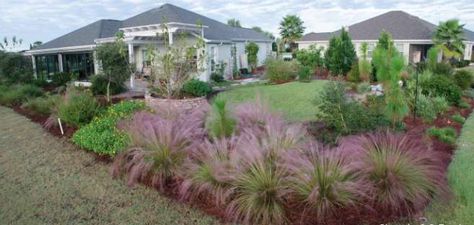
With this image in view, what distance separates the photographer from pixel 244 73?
2439 centimetres

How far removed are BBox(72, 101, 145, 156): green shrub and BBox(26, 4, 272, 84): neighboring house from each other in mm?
9575

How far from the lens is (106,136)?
659cm

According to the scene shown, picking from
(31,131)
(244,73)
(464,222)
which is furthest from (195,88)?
(244,73)

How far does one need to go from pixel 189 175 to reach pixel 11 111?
10815 mm

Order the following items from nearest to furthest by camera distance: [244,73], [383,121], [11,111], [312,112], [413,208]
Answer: [413,208] → [383,121] → [312,112] → [11,111] → [244,73]

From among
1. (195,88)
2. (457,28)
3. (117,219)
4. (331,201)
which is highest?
(457,28)

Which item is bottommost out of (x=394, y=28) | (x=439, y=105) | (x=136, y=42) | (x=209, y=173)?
(x=209, y=173)

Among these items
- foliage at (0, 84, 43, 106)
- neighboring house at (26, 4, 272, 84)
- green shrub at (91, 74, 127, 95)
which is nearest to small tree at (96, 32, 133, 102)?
green shrub at (91, 74, 127, 95)

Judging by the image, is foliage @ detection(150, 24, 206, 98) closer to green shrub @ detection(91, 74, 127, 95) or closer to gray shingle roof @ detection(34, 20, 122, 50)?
green shrub @ detection(91, 74, 127, 95)

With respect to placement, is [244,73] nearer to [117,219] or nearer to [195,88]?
[195,88]

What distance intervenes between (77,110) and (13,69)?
39.8 ft

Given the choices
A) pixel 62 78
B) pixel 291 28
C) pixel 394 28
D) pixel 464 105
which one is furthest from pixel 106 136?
pixel 291 28

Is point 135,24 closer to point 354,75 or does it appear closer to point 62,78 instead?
point 62,78

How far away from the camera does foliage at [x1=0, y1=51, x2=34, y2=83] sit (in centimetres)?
1734
